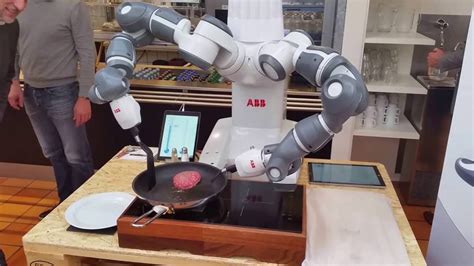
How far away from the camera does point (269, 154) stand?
941mm

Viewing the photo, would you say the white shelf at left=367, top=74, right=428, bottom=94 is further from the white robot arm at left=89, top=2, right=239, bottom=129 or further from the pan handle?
the pan handle

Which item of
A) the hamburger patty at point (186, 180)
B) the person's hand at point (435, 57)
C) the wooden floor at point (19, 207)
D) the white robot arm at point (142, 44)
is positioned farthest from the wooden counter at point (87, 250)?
the person's hand at point (435, 57)

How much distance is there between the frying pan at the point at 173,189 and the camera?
942mm

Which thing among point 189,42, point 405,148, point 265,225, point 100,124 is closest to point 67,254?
point 265,225

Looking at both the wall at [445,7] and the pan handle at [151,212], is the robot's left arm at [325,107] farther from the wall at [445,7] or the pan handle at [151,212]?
the wall at [445,7]

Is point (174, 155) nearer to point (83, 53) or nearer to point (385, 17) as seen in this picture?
point (83, 53)

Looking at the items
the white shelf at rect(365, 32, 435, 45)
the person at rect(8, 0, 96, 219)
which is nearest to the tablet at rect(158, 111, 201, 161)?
the person at rect(8, 0, 96, 219)

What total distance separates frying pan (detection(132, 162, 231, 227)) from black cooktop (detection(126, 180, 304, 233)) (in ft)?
0.09

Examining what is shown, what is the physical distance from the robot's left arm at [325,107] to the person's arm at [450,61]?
4.92 feet

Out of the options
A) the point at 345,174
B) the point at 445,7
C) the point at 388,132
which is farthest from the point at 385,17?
the point at 345,174

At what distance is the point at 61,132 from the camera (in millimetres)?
2094

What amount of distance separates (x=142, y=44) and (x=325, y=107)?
0.56m

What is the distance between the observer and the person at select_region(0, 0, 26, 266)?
1.63 meters

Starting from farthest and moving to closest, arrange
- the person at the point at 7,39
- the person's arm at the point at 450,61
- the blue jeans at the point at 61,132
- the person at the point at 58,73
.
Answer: the person's arm at the point at 450,61, the blue jeans at the point at 61,132, the person at the point at 58,73, the person at the point at 7,39
